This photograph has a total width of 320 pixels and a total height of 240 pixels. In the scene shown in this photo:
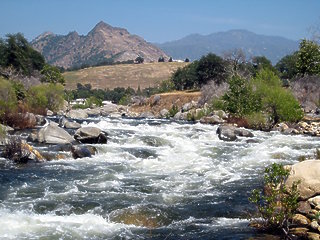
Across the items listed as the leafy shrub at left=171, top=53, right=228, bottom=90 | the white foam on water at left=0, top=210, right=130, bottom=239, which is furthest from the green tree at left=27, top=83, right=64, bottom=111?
the leafy shrub at left=171, top=53, right=228, bottom=90

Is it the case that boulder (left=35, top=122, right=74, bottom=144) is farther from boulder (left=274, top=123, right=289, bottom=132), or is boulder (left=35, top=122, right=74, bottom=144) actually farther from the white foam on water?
boulder (left=274, top=123, right=289, bottom=132)

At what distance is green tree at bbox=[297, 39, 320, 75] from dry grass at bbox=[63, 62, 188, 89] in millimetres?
80338

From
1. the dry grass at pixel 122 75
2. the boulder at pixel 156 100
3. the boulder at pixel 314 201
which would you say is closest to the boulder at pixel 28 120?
the boulder at pixel 314 201

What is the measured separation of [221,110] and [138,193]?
31408mm

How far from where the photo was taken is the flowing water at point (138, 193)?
11.1 meters

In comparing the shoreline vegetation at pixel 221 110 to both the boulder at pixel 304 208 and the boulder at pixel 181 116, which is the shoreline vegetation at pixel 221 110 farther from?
the boulder at pixel 181 116

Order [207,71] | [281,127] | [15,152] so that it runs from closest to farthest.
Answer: [15,152], [281,127], [207,71]

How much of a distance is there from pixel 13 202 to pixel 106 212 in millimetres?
3358

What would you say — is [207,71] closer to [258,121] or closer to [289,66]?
[289,66]

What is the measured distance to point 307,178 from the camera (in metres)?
11.9

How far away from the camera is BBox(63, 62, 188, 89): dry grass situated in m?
140

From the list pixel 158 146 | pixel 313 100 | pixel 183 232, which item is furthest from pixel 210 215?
pixel 313 100

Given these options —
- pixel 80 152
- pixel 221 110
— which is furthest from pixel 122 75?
pixel 80 152

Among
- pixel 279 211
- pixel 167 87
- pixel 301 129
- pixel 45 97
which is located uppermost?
pixel 45 97
